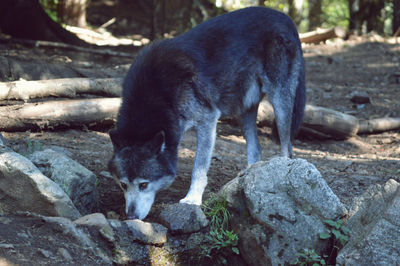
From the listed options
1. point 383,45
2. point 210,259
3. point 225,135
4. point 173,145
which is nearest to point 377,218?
point 210,259

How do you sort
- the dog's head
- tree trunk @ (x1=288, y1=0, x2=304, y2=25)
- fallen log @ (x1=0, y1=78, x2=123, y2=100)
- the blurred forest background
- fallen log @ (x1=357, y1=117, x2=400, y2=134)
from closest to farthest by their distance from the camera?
the dog's head < fallen log @ (x1=0, y1=78, x2=123, y2=100) < fallen log @ (x1=357, y1=117, x2=400, y2=134) < the blurred forest background < tree trunk @ (x1=288, y1=0, x2=304, y2=25)

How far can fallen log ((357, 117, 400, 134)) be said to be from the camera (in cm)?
779

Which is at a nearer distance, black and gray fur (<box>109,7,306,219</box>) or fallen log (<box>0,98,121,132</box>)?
black and gray fur (<box>109,7,306,219</box>)

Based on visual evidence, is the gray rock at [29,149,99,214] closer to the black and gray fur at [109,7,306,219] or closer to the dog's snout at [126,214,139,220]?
the black and gray fur at [109,7,306,219]

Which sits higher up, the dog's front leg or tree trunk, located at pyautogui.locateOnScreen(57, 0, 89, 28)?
tree trunk, located at pyautogui.locateOnScreen(57, 0, 89, 28)

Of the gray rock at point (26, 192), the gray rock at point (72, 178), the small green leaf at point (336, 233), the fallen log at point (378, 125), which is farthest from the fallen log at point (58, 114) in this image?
the fallen log at point (378, 125)

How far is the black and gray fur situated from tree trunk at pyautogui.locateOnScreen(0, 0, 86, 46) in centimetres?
615

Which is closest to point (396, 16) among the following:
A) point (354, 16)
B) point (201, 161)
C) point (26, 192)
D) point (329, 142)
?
point (354, 16)

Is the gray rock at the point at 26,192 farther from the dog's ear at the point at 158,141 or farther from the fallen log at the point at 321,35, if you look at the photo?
the fallen log at the point at 321,35

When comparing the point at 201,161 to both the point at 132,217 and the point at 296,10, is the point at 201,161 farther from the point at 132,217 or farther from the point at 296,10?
the point at 296,10

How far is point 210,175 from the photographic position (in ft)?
17.9

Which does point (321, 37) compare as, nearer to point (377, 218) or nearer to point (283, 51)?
point (283, 51)

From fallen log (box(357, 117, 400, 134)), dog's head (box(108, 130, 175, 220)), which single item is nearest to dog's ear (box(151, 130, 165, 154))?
dog's head (box(108, 130, 175, 220))

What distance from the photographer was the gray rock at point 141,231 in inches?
143
